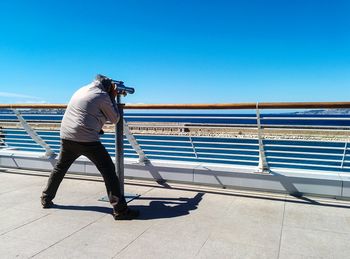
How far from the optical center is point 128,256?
2672mm

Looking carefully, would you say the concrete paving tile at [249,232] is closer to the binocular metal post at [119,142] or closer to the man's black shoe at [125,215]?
the man's black shoe at [125,215]

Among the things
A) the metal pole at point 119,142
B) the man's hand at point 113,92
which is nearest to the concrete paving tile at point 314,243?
the metal pole at point 119,142

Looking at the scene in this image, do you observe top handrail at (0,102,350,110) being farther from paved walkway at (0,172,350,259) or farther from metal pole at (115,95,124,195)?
paved walkway at (0,172,350,259)

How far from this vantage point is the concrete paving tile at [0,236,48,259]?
2.68 meters

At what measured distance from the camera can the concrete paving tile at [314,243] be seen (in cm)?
274

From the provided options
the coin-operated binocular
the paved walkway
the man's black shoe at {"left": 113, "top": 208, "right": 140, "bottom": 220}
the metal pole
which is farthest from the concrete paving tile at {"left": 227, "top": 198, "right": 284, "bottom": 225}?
the coin-operated binocular

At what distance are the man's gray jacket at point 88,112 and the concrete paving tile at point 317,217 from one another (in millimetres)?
2377

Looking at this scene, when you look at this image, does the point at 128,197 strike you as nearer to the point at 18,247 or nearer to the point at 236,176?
the point at 236,176

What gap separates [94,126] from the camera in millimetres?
3596

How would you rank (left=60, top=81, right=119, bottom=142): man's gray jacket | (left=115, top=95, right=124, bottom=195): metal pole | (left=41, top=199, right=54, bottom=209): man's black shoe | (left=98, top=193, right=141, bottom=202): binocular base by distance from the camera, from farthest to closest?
1. (left=98, top=193, right=141, bottom=202): binocular base
2. (left=115, top=95, right=124, bottom=195): metal pole
3. (left=41, top=199, right=54, bottom=209): man's black shoe
4. (left=60, top=81, right=119, bottom=142): man's gray jacket

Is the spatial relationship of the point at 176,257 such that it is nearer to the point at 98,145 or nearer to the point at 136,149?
the point at 98,145

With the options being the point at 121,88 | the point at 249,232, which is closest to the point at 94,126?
the point at 121,88

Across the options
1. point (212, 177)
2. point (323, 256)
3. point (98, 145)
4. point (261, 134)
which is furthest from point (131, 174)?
point (323, 256)

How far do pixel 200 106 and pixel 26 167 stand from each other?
3.82m
